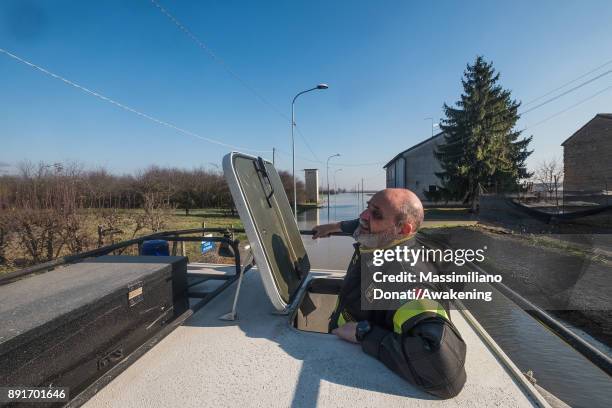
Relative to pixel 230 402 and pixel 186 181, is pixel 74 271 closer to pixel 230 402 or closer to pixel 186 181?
pixel 230 402

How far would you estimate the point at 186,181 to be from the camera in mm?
30688

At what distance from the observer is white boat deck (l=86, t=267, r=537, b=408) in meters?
1.17

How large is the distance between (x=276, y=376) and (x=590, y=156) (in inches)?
1434

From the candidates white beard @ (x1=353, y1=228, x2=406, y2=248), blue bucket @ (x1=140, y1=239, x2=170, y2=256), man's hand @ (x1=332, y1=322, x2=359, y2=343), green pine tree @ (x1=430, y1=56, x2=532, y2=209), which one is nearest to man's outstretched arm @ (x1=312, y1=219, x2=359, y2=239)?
white beard @ (x1=353, y1=228, x2=406, y2=248)

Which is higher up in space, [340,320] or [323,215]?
[340,320]

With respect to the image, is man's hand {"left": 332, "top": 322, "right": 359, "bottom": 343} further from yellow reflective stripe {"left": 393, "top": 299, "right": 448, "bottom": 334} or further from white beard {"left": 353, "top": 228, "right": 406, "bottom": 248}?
white beard {"left": 353, "top": 228, "right": 406, "bottom": 248}

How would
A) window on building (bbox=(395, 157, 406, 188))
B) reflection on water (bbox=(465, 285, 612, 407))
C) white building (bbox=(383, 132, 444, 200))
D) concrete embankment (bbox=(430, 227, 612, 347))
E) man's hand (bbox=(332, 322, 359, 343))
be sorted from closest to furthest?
man's hand (bbox=(332, 322, 359, 343)) → reflection on water (bbox=(465, 285, 612, 407)) → concrete embankment (bbox=(430, 227, 612, 347)) → white building (bbox=(383, 132, 444, 200)) → window on building (bbox=(395, 157, 406, 188))

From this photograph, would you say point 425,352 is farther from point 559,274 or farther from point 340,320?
point 559,274

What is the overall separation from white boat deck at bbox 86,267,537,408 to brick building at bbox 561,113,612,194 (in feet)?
104

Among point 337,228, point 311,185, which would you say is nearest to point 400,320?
point 337,228

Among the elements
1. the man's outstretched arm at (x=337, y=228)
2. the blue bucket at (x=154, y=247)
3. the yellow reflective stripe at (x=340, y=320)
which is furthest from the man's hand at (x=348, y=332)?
the blue bucket at (x=154, y=247)

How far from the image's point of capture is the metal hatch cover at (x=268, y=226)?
174 centimetres

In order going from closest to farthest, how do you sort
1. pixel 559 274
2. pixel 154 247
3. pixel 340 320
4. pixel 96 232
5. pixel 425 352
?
1. pixel 425 352
2. pixel 340 320
3. pixel 154 247
4. pixel 559 274
5. pixel 96 232

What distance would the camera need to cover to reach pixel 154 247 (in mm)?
3039
